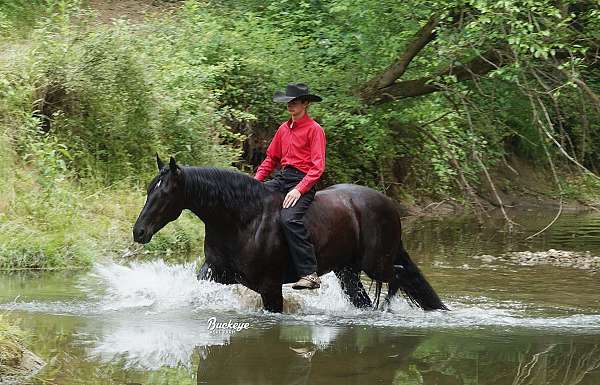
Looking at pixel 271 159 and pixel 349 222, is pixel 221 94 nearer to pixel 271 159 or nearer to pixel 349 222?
pixel 271 159

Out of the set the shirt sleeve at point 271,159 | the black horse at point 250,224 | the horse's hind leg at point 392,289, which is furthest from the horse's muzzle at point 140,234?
the horse's hind leg at point 392,289

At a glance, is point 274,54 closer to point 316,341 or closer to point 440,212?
point 440,212

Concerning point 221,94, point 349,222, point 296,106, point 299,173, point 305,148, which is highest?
point 221,94

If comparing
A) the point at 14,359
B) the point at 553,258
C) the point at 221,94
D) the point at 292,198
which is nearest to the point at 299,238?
the point at 292,198

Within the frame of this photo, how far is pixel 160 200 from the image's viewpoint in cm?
859

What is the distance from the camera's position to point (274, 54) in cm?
1864

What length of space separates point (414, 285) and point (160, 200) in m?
3.10

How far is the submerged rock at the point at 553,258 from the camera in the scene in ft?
45.6

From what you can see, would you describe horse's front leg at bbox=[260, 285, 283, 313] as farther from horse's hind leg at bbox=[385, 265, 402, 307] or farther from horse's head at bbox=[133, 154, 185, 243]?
horse's hind leg at bbox=[385, 265, 402, 307]

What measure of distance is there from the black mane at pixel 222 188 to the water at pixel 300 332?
1023 millimetres

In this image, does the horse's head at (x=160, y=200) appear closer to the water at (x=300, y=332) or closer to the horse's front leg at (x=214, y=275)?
the horse's front leg at (x=214, y=275)

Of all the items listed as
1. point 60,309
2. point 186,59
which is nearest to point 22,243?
point 60,309

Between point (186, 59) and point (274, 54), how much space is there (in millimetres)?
2050

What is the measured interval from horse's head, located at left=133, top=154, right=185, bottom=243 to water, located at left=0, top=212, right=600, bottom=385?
32.5 inches
